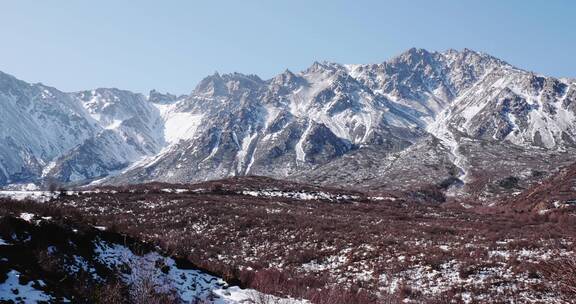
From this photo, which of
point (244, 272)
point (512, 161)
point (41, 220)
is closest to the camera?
point (41, 220)

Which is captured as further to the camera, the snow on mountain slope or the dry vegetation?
the dry vegetation

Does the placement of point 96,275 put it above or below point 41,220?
below

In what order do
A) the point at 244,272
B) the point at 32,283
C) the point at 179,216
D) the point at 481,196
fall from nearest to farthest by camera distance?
the point at 32,283 < the point at 244,272 < the point at 179,216 < the point at 481,196

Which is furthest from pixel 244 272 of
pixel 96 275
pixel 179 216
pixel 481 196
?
pixel 481 196

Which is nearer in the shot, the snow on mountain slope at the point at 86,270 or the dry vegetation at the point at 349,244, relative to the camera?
the snow on mountain slope at the point at 86,270

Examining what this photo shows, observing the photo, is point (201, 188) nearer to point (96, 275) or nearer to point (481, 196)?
point (96, 275)

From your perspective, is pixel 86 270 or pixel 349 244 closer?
pixel 86 270

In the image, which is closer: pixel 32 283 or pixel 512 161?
pixel 32 283

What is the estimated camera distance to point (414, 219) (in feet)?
145

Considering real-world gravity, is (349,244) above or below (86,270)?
above

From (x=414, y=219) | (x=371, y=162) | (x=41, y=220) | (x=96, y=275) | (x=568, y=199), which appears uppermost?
(x=371, y=162)

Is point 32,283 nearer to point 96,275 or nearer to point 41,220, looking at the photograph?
point 96,275

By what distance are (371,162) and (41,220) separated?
157024 mm

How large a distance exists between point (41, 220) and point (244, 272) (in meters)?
8.79
